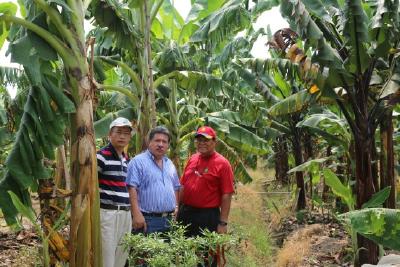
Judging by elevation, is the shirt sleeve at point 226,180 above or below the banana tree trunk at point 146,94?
below

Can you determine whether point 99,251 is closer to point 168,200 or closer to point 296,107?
point 168,200

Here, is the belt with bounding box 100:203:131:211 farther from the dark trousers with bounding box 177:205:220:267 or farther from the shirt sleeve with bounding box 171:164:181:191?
the dark trousers with bounding box 177:205:220:267

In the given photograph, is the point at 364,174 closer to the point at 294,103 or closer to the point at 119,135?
Answer: the point at 294,103

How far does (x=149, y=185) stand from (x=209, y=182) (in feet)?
1.99

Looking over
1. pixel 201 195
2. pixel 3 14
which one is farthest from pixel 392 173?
pixel 3 14

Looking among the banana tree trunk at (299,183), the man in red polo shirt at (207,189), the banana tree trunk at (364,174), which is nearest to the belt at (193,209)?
the man in red polo shirt at (207,189)

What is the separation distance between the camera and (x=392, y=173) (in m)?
5.96

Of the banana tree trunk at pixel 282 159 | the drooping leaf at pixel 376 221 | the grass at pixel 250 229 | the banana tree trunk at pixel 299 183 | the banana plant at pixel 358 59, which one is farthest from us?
the banana tree trunk at pixel 282 159

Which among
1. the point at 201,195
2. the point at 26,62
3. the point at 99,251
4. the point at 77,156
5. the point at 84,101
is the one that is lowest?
the point at 99,251

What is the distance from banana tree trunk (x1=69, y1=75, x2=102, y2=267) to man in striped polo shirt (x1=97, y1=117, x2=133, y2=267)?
0.13 m

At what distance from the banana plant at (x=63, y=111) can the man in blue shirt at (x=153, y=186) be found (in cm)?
32

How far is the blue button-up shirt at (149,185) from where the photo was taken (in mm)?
3705

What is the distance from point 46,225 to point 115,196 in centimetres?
77

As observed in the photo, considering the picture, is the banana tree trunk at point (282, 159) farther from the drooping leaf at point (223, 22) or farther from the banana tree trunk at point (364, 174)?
the banana tree trunk at point (364, 174)
